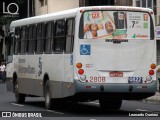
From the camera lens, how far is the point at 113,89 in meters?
23.1

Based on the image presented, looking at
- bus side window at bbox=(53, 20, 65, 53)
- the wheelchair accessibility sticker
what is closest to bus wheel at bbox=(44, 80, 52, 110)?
bus side window at bbox=(53, 20, 65, 53)

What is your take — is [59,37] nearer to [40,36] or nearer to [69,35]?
[69,35]

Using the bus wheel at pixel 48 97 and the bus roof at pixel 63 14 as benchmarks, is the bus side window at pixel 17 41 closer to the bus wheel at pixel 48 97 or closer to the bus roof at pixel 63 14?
the bus roof at pixel 63 14

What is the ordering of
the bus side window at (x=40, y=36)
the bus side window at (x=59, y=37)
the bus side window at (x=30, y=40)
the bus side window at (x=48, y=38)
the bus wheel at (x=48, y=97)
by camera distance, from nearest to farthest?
the bus side window at (x=59, y=37) < the bus wheel at (x=48, y=97) < the bus side window at (x=48, y=38) < the bus side window at (x=40, y=36) < the bus side window at (x=30, y=40)

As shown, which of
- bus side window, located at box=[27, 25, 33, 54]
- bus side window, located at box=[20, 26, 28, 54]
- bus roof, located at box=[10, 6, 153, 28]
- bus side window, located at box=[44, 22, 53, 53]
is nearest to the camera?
bus roof, located at box=[10, 6, 153, 28]

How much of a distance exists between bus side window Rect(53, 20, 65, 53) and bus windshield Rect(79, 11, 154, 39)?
4.41 feet

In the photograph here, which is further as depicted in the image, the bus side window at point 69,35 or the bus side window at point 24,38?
the bus side window at point 24,38

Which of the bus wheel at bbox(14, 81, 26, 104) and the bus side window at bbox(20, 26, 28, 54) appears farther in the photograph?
the bus wheel at bbox(14, 81, 26, 104)

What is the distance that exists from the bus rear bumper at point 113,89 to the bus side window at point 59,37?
192cm

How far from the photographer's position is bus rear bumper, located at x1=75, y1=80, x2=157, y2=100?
23.0 metres

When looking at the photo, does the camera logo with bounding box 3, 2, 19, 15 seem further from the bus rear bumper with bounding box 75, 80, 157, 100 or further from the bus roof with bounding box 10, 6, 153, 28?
the bus rear bumper with bounding box 75, 80, 157, 100

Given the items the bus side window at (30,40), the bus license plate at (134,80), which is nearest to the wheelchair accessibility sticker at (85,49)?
the bus license plate at (134,80)

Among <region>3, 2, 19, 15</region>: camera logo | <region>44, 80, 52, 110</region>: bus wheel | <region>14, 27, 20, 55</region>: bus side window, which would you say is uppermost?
<region>3, 2, 19, 15</region>: camera logo

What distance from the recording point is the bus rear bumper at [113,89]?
75.4 feet
